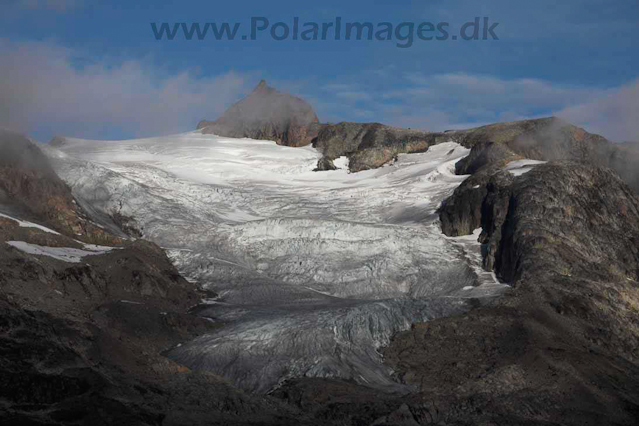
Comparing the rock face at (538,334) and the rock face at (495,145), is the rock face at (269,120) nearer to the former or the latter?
the rock face at (495,145)

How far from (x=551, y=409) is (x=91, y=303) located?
3273cm

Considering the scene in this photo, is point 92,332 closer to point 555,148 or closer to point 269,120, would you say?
point 555,148

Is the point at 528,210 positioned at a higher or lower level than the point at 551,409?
higher

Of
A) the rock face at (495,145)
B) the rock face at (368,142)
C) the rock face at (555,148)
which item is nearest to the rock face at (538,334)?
the rock face at (495,145)

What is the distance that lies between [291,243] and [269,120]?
236 feet

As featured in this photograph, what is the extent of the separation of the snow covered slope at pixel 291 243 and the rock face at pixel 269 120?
8.30 meters

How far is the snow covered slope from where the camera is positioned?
69.8m

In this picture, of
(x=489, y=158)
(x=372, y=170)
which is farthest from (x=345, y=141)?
(x=489, y=158)

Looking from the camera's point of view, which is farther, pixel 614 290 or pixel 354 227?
pixel 354 227

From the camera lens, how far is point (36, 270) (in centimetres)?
7400

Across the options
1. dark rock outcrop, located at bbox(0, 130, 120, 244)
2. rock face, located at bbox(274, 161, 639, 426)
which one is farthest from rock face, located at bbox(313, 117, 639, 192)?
dark rock outcrop, located at bbox(0, 130, 120, 244)

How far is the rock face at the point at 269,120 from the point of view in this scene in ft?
547

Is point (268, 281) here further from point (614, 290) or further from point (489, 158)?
point (489, 158)

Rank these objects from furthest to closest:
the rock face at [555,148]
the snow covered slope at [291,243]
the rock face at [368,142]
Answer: the rock face at [368,142] < the rock face at [555,148] < the snow covered slope at [291,243]
